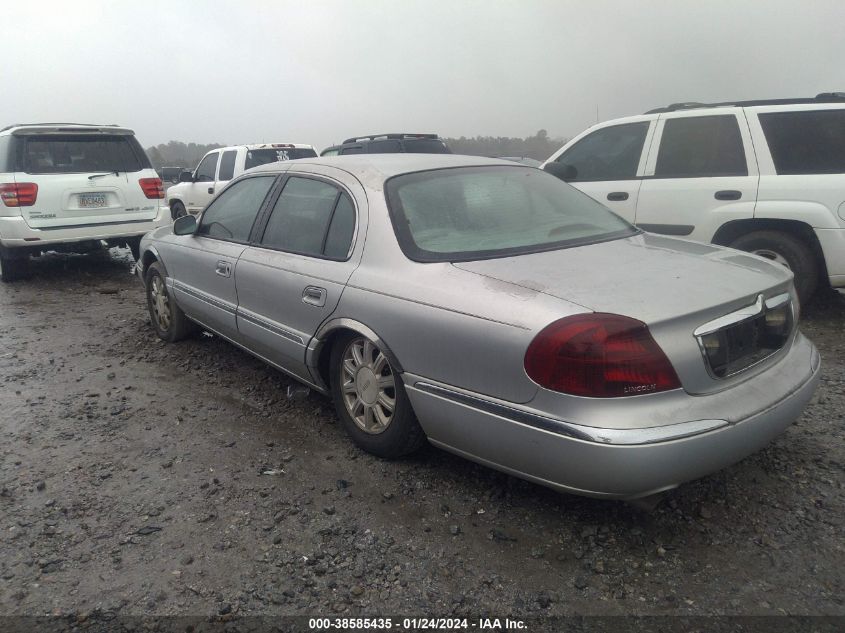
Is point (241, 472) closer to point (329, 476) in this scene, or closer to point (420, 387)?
point (329, 476)

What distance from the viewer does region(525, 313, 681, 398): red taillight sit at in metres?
2.28

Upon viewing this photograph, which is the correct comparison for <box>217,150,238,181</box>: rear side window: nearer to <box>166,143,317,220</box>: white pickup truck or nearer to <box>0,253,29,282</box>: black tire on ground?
<box>166,143,317,220</box>: white pickup truck

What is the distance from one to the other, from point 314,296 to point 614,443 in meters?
1.73

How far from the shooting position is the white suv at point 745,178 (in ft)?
16.6

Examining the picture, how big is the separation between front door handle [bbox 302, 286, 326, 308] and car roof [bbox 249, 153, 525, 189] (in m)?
0.59

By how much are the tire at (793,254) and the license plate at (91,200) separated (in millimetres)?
7049

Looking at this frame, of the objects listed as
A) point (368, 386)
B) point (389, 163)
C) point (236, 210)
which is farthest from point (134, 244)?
point (368, 386)

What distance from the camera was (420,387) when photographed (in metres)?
2.79

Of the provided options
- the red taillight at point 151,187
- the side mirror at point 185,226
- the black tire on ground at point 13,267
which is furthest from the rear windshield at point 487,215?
the black tire on ground at point 13,267

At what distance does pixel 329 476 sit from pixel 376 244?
44.4 inches

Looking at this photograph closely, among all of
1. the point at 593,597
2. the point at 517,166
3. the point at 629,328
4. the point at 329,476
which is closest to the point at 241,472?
the point at 329,476

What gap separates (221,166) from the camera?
12.0 metres

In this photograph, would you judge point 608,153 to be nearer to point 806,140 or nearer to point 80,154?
point 806,140

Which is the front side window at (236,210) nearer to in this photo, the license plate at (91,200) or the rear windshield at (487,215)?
the rear windshield at (487,215)
